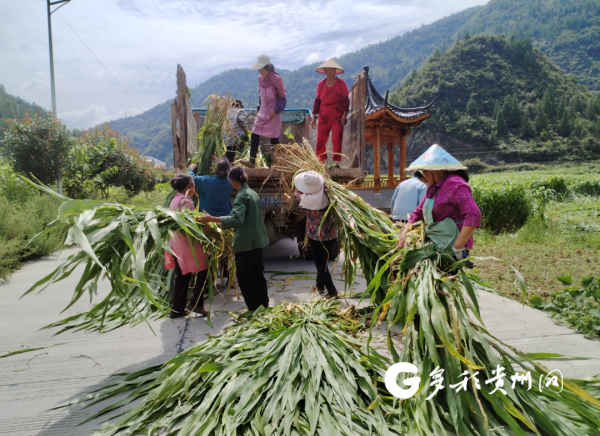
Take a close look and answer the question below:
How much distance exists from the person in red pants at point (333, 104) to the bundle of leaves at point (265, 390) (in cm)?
350

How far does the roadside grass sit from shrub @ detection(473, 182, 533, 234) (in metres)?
0.48

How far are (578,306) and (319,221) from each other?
8.37 ft

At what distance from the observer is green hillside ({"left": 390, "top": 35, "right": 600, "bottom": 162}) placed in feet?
176

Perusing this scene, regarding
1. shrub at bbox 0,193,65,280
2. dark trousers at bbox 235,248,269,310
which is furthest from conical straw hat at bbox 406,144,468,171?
shrub at bbox 0,193,65,280

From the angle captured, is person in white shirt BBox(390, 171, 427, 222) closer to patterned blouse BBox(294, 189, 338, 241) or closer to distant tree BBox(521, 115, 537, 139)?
patterned blouse BBox(294, 189, 338, 241)

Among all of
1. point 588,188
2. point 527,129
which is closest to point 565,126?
point 527,129

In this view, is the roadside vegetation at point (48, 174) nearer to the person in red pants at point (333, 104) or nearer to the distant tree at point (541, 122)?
the person in red pants at point (333, 104)

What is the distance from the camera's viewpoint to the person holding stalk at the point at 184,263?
3707 mm

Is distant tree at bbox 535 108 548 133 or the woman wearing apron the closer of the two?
the woman wearing apron

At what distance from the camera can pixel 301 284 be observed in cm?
501

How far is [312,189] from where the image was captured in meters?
3.95

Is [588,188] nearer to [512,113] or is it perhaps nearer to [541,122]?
[541,122]

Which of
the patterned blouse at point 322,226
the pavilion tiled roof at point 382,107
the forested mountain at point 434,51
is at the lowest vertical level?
the patterned blouse at point 322,226

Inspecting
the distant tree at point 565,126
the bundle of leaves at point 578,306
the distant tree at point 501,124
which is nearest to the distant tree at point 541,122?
Answer: the distant tree at point 565,126
